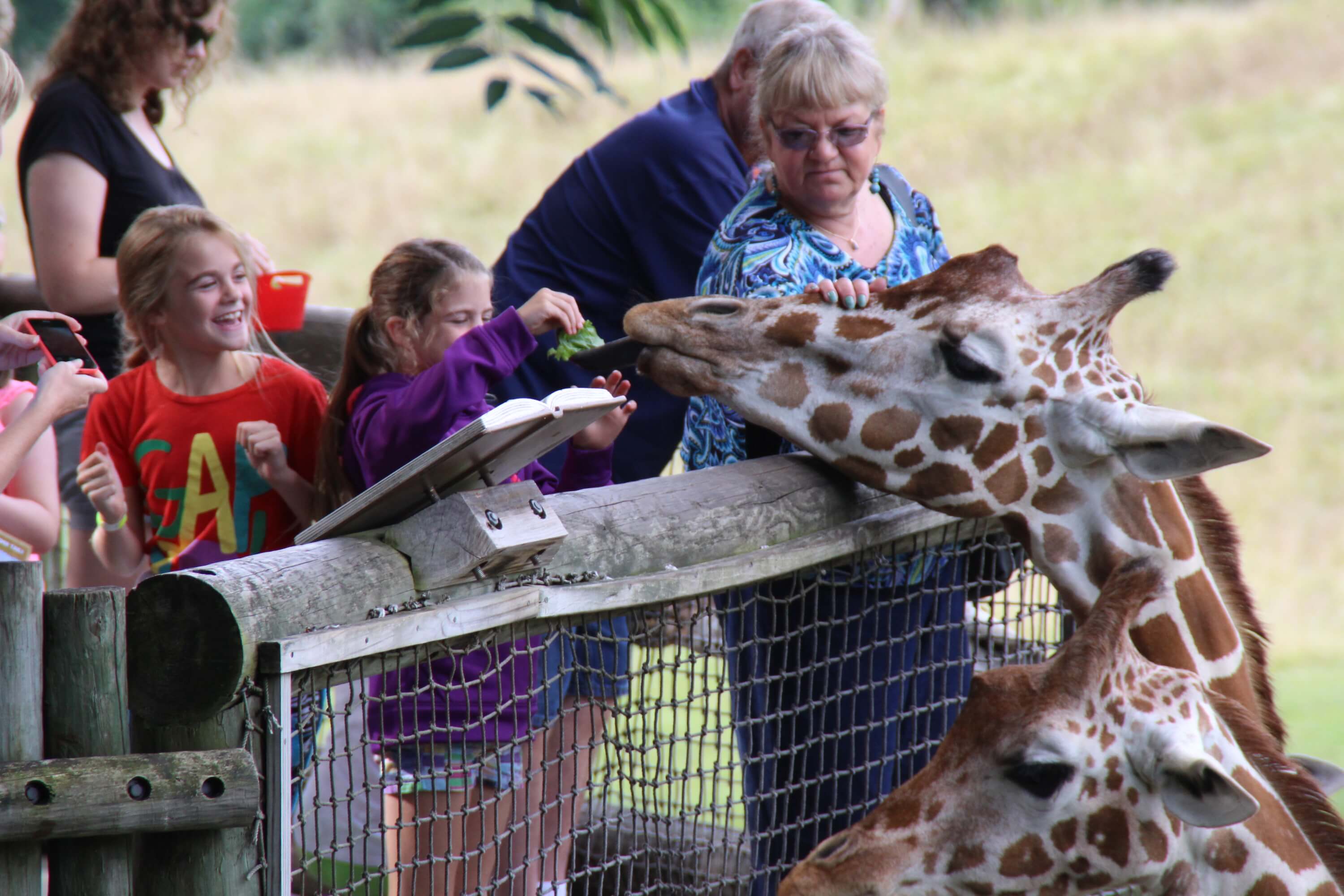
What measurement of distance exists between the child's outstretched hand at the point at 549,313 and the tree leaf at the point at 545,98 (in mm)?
1491

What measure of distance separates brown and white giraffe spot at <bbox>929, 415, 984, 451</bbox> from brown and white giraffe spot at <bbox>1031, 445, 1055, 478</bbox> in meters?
0.11

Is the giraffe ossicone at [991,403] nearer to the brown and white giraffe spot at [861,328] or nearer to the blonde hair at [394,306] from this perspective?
the brown and white giraffe spot at [861,328]

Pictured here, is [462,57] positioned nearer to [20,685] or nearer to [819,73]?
[819,73]

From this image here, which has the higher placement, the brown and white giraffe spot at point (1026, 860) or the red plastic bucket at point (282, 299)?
the red plastic bucket at point (282, 299)

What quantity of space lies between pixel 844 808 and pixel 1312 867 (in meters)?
0.93

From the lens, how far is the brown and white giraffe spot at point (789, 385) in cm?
277

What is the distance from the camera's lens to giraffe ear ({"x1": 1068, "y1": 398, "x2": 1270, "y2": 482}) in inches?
96.3

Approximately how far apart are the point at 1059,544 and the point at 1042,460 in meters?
0.17

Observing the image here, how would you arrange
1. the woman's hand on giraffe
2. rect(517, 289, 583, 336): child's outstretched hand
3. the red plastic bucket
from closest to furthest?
1. rect(517, 289, 583, 336): child's outstretched hand
2. the woman's hand on giraffe
3. the red plastic bucket

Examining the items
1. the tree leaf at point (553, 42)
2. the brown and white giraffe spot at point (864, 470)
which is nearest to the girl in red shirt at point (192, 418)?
the brown and white giraffe spot at point (864, 470)

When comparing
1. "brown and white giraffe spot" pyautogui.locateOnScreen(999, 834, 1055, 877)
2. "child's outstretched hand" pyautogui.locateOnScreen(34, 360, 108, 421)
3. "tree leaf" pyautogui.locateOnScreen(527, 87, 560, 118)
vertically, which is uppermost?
"tree leaf" pyautogui.locateOnScreen(527, 87, 560, 118)

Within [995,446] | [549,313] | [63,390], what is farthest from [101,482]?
[995,446]

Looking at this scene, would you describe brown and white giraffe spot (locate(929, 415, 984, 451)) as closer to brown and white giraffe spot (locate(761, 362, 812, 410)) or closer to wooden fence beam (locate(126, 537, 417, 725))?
brown and white giraffe spot (locate(761, 362, 812, 410))

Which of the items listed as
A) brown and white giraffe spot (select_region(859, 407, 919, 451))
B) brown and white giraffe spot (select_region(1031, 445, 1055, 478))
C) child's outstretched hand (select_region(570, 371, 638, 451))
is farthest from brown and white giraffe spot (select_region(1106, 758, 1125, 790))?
child's outstretched hand (select_region(570, 371, 638, 451))
